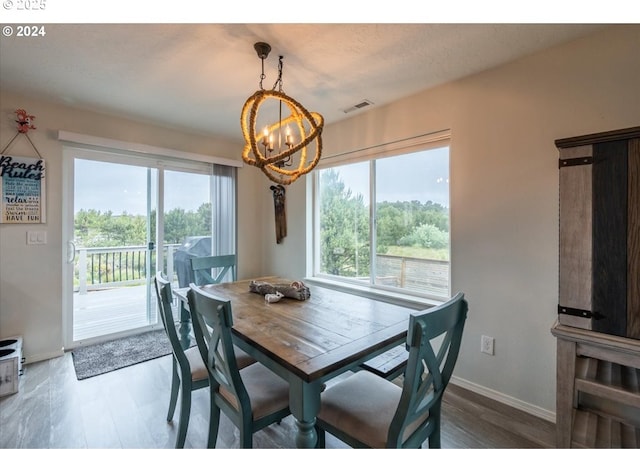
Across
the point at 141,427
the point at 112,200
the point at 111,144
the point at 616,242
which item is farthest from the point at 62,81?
the point at 616,242

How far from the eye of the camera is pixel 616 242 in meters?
1.22

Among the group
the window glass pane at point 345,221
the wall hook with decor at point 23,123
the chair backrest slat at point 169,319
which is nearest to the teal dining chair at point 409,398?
the chair backrest slat at point 169,319

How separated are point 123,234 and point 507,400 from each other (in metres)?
3.84

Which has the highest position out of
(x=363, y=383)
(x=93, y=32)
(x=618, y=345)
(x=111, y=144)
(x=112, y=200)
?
(x=93, y=32)

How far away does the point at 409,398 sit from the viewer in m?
1.00

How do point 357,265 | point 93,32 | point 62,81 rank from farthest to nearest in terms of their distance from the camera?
1. point 357,265
2. point 62,81
3. point 93,32

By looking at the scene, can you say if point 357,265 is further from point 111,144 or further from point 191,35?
point 111,144

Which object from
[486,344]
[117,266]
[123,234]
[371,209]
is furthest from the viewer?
[117,266]

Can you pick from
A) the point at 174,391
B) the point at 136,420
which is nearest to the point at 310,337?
the point at 174,391

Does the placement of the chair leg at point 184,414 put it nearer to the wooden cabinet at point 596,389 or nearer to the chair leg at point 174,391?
the chair leg at point 174,391

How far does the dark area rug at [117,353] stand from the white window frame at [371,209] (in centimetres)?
173

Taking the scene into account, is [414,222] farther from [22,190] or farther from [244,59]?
[22,190]

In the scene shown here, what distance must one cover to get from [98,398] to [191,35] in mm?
2533
